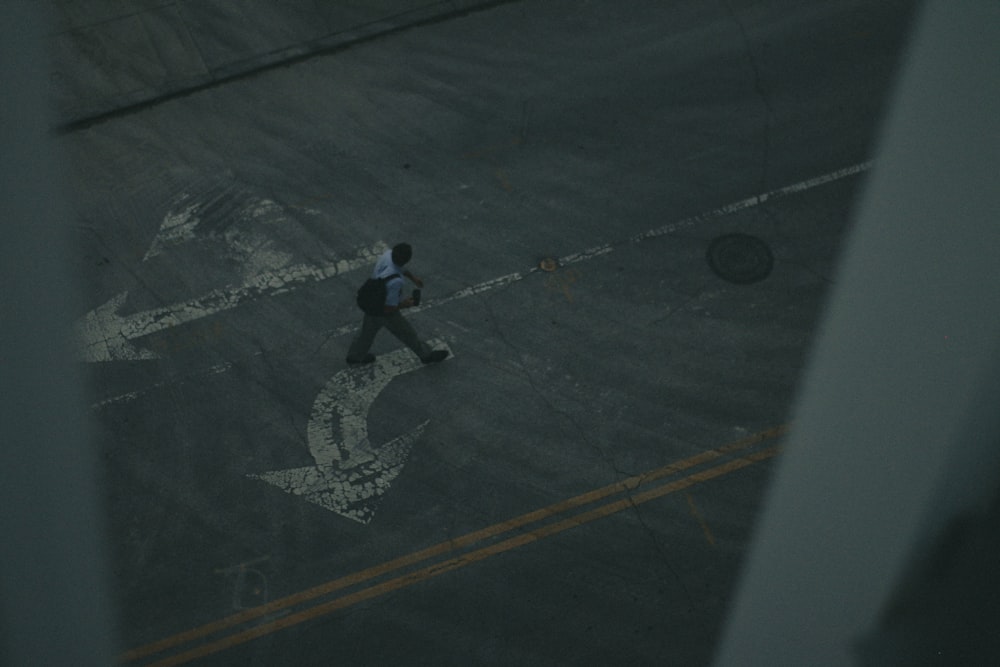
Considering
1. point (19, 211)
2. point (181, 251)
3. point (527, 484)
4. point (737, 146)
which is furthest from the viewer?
point (737, 146)

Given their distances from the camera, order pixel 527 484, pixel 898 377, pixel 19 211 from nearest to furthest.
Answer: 1. pixel 19 211
2. pixel 898 377
3. pixel 527 484

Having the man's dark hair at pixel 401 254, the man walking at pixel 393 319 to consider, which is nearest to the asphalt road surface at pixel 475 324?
the man walking at pixel 393 319

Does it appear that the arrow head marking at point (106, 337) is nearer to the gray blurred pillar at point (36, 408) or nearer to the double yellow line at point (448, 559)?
the double yellow line at point (448, 559)

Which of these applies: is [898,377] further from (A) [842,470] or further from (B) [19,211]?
(B) [19,211]

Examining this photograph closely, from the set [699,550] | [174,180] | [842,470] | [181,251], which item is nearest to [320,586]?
[699,550]

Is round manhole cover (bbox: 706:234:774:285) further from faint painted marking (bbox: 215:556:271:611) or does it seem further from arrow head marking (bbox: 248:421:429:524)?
faint painted marking (bbox: 215:556:271:611)

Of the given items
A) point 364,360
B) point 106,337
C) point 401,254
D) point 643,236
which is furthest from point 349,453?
point 643,236
